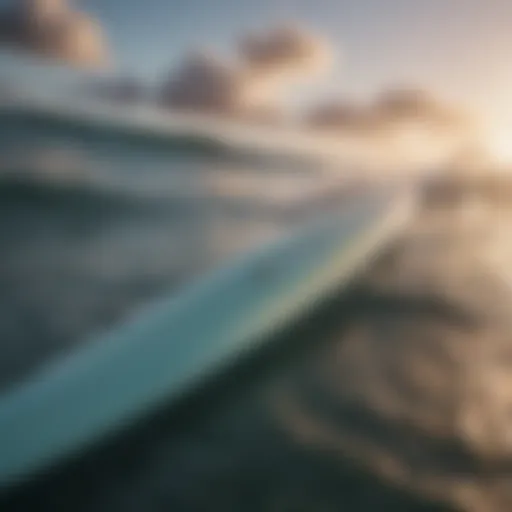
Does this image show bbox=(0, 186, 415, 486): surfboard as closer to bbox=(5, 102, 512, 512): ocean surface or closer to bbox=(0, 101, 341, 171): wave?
bbox=(5, 102, 512, 512): ocean surface

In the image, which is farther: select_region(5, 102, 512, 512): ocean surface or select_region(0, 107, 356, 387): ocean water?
select_region(0, 107, 356, 387): ocean water

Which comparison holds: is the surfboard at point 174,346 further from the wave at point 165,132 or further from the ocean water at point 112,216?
the wave at point 165,132

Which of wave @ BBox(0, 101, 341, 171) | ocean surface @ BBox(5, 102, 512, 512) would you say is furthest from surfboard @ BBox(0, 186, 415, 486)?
wave @ BBox(0, 101, 341, 171)

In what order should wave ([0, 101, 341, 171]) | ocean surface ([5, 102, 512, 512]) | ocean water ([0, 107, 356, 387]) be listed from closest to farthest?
ocean surface ([5, 102, 512, 512])
ocean water ([0, 107, 356, 387])
wave ([0, 101, 341, 171])

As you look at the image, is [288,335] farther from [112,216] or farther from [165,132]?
[165,132]

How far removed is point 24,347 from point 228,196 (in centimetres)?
52

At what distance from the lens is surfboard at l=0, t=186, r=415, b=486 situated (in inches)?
29.8

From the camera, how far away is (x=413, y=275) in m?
1.16

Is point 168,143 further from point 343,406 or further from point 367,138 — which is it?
point 343,406

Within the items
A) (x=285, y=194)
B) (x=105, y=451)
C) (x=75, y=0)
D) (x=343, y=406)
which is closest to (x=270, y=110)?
(x=285, y=194)

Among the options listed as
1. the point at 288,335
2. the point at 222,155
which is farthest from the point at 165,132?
the point at 288,335

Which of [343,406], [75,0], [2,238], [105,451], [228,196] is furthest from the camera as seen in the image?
[228,196]

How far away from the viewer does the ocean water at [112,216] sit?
93 cm

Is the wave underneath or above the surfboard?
above
